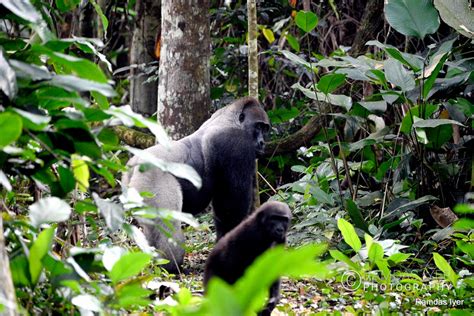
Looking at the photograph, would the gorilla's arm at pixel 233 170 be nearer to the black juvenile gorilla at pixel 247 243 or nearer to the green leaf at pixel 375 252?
the black juvenile gorilla at pixel 247 243

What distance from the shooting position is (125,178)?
19.9 ft

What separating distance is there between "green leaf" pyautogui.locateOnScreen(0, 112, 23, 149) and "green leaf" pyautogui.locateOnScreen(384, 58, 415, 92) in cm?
426

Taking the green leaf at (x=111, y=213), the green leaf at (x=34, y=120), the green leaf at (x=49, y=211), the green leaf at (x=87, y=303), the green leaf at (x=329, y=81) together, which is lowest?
the green leaf at (x=329, y=81)

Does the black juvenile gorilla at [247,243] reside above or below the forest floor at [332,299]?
above

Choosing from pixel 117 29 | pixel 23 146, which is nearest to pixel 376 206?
pixel 23 146

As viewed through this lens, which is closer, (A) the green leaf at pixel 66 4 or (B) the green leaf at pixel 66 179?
(B) the green leaf at pixel 66 179

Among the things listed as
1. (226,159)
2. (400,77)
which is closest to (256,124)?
(226,159)

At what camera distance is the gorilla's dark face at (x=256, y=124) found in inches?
262

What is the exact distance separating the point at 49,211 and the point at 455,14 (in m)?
4.63

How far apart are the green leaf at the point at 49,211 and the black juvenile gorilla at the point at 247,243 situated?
156cm

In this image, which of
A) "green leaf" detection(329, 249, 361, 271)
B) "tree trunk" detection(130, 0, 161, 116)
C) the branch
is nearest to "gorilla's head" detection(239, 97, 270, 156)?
the branch

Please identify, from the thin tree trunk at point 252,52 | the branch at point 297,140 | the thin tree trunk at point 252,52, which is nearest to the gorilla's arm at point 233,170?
the thin tree trunk at point 252,52

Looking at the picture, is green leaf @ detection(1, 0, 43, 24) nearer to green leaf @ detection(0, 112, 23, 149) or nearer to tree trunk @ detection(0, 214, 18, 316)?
green leaf @ detection(0, 112, 23, 149)

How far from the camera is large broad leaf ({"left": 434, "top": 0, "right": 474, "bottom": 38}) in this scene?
20.8ft
